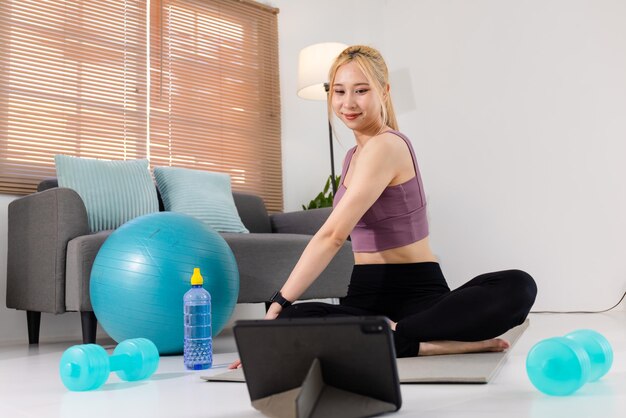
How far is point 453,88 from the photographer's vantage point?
5020 mm

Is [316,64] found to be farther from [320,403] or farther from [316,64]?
[320,403]

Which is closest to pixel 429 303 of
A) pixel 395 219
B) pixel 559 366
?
pixel 395 219

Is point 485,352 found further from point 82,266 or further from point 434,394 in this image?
point 82,266

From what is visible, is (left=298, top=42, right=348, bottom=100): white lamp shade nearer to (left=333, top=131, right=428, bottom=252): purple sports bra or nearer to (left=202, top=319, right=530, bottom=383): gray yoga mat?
(left=333, top=131, right=428, bottom=252): purple sports bra

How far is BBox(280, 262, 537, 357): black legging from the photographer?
1.82 m

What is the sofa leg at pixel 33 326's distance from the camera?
10.3ft

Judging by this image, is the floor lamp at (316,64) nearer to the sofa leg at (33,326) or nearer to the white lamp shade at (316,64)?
the white lamp shade at (316,64)

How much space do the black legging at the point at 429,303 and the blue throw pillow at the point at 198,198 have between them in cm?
165

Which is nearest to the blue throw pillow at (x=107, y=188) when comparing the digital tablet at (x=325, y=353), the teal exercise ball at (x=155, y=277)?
the teal exercise ball at (x=155, y=277)

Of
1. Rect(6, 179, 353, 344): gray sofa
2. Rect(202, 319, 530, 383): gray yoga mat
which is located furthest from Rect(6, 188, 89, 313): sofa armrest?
Rect(202, 319, 530, 383): gray yoga mat

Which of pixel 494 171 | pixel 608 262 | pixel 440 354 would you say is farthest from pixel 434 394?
pixel 494 171

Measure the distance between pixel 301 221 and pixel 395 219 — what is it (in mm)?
2019

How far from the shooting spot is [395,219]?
6.15 feet

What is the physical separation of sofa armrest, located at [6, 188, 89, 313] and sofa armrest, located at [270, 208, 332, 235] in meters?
1.36
